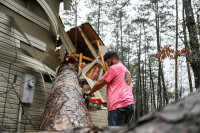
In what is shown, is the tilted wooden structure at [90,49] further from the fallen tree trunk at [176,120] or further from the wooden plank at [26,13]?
the fallen tree trunk at [176,120]

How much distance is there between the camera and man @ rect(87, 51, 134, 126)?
3.54m

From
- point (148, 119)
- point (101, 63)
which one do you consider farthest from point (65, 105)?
point (101, 63)

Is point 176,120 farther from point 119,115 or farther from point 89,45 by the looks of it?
point 89,45

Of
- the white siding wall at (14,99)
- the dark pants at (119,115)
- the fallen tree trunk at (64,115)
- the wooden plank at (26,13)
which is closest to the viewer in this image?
the fallen tree trunk at (64,115)

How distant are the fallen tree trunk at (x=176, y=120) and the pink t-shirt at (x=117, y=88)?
300cm

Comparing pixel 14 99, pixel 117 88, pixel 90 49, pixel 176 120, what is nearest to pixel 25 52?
pixel 14 99

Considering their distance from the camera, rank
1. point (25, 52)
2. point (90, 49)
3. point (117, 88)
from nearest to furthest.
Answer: point (117, 88), point (25, 52), point (90, 49)

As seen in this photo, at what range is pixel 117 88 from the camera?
3.68m

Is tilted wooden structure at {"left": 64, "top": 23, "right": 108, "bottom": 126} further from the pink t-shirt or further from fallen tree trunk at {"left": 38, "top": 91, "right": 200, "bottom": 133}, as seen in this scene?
fallen tree trunk at {"left": 38, "top": 91, "right": 200, "bottom": 133}

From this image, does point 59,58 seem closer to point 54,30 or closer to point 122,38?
point 54,30

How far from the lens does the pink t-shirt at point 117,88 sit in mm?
3564

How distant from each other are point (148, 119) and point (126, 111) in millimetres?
3125

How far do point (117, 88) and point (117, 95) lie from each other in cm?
15

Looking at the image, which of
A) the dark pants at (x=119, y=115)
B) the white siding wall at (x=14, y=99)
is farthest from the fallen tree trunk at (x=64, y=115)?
the white siding wall at (x=14, y=99)
